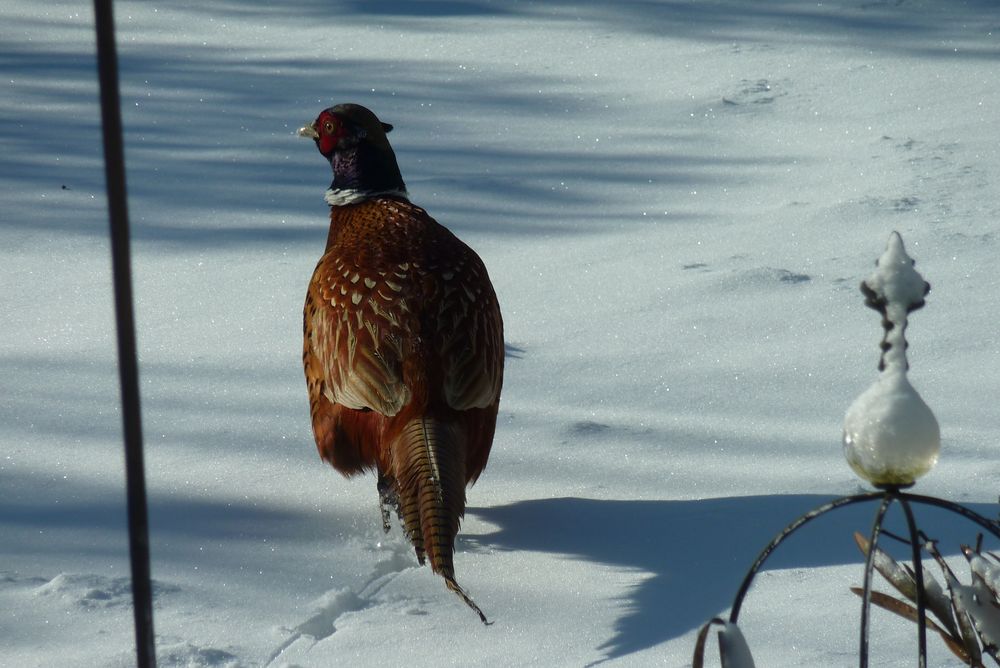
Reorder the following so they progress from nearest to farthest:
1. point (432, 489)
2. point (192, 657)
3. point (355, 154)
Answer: point (192, 657) < point (432, 489) < point (355, 154)

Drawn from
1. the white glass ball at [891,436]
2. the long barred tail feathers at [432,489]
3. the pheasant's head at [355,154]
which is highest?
the pheasant's head at [355,154]

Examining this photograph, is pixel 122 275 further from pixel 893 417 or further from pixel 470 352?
pixel 470 352

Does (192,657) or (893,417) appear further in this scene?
(192,657)

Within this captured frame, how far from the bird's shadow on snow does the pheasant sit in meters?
0.22

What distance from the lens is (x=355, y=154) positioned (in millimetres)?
3848

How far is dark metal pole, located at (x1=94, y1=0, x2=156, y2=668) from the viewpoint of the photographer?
1173 mm

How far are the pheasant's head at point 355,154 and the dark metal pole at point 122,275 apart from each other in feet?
8.30

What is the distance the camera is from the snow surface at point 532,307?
2846mm

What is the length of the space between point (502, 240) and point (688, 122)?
170 centimetres

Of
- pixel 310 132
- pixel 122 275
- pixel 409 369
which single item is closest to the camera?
pixel 122 275

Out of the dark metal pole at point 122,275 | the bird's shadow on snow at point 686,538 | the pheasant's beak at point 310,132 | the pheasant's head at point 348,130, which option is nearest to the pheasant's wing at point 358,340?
the bird's shadow on snow at point 686,538

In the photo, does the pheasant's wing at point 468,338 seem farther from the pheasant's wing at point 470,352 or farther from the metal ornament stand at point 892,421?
the metal ornament stand at point 892,421

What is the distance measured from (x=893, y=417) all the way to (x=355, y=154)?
269cm

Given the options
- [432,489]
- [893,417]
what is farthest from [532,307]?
[893,417]
